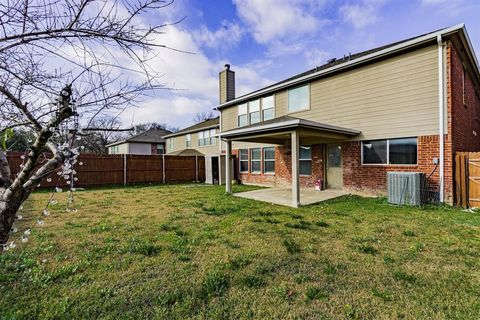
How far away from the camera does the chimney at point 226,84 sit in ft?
52.0

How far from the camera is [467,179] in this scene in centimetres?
718

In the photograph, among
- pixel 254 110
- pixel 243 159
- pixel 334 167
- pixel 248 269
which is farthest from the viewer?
pixel 243 159

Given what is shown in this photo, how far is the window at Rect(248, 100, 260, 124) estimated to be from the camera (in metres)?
13.5

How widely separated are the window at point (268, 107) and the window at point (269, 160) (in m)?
1.75

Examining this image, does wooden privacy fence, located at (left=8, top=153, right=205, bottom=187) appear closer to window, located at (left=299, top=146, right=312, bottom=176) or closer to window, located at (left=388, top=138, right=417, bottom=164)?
window, located at (left=299, top=146, right=312, bottom=176)

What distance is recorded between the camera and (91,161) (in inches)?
578

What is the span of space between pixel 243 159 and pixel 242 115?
2.70m

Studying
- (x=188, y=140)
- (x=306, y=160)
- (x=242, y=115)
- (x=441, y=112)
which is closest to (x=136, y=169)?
(x=188, y=140)

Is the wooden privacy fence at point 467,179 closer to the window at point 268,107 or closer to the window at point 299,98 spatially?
the window at point 299,98

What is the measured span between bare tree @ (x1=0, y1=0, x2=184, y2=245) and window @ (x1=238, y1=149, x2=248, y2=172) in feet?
42.2

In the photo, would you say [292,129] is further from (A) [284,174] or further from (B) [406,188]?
(A) [284,174]

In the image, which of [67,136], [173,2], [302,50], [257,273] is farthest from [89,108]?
[302,50]

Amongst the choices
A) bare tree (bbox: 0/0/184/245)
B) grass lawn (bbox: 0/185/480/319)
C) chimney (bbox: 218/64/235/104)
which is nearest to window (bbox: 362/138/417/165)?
grass lawn (bbox: 0/185/480/319)

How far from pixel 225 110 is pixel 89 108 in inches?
561
